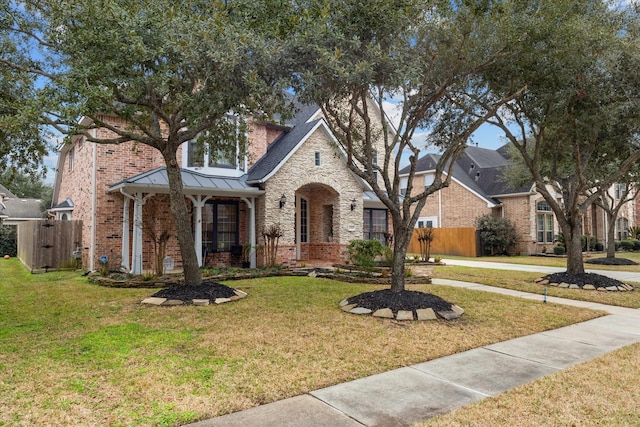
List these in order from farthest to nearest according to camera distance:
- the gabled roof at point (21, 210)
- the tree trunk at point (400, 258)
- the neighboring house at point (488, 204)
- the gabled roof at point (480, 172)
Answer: the gabled roof at point (21, 210), the gabled roof at point (480, 172), the neighboring house at point (488, 204), the tree trunk at point (400, 258)

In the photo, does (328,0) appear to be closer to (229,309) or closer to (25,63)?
(229,309)

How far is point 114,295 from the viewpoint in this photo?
33.3ft

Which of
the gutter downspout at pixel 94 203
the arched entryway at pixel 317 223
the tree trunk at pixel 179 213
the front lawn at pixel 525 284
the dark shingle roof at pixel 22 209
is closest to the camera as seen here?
the tree trunk at pixel 179 213

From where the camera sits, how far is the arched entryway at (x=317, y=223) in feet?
56.7

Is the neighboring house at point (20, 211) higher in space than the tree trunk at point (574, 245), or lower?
higher

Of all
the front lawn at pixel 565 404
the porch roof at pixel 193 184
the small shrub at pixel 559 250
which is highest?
the porch roof at pixel 193 184

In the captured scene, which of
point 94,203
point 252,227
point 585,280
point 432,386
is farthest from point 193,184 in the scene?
point 585,280

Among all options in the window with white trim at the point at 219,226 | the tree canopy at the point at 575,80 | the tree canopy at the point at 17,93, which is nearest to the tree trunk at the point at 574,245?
the tree canopy at the point at 575,80

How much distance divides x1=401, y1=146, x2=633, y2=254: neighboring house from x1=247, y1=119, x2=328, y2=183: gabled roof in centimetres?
1241

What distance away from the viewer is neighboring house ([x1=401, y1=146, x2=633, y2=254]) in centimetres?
2641

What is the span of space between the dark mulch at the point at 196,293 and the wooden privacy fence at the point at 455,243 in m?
19.2

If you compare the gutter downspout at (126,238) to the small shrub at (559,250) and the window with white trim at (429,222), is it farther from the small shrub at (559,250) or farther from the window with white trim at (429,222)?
the small shrub at (559,250)

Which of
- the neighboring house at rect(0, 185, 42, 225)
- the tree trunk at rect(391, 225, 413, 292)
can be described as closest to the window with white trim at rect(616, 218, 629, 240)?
the tree trunk at rect(391, 225, 413, 292)

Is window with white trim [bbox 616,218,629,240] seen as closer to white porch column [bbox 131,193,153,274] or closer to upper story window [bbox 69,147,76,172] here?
white porch column [bbox 131,193,153,274]
